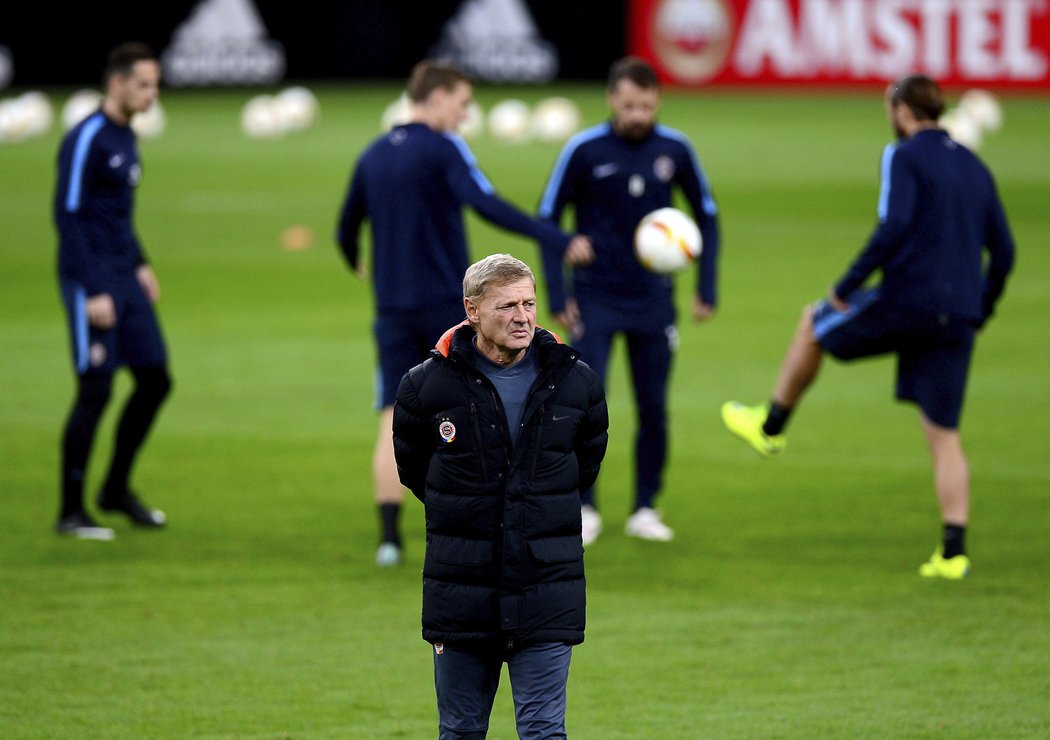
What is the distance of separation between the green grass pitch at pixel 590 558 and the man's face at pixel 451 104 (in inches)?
85.5

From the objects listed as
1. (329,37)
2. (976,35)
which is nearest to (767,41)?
(976,35)

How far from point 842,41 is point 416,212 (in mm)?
30781

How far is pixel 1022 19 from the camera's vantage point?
36250 millimetres

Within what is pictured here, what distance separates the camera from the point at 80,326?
8.98 meters

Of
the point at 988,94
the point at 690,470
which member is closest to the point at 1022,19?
the point at 988,94

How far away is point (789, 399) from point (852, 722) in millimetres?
2705

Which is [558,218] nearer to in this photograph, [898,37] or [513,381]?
[513,381]

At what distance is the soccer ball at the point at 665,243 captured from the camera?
8969 mm

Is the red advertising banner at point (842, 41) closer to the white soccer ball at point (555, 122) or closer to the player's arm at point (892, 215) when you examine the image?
the white soccer ball at point (555, 122)

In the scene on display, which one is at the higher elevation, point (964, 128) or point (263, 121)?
point (964, 128)

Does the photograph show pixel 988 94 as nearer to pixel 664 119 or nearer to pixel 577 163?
pixel 664 119

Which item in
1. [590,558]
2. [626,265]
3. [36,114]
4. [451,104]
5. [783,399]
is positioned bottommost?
[36,114]

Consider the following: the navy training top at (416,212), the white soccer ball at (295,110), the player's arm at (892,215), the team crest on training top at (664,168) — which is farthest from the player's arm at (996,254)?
the white soccer ball at (295,110)

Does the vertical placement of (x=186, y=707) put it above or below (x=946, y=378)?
below
